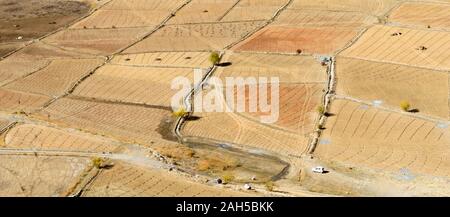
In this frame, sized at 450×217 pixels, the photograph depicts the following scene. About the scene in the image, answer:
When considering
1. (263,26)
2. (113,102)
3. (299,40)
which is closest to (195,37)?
(263,26)

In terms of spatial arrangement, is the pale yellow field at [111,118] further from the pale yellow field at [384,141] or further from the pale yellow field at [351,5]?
the pale yellow field at [351,5]

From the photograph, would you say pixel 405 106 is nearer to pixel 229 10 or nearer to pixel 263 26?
pixel 263 26

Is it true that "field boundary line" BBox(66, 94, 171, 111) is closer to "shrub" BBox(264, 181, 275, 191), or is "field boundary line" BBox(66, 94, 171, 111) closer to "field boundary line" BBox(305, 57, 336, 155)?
"field boundary line" BBox(305, 57, 336, 155)

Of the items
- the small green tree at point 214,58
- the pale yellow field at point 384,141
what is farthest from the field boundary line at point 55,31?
the pale yellow field at point 384,141

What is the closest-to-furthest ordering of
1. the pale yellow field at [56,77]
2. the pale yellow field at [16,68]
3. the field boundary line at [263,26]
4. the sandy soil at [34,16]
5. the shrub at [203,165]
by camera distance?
the shrub at [203,165] < the pale yellow field at [56,77] < the pale yellow field at [16,68] < the field boundary line at [263,26] < the sandy soil at [34,16]

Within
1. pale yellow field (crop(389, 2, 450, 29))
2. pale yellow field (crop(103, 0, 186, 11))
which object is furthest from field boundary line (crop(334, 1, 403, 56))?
pale yellow field (crop(103, 0, 186, 11))
